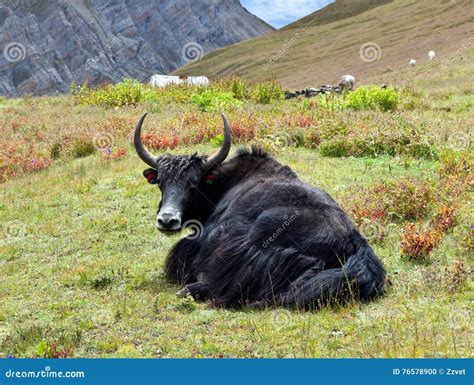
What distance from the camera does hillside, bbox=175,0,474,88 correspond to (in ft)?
199

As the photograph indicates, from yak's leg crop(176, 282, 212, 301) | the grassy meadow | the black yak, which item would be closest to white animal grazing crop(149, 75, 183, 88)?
the grassy meadow

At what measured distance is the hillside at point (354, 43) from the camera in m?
60.6

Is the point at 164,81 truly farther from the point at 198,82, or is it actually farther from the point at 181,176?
the point at 181,176

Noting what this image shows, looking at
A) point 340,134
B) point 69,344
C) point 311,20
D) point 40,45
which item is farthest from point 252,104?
point 40,45

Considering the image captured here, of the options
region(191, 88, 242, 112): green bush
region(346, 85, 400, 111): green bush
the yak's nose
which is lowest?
region(346, 85, 400, 111): green bush

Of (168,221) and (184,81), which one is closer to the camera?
(168,221)

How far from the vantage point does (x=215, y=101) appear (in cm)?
2098

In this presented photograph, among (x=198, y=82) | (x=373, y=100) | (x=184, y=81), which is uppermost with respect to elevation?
(x=184, y=81)

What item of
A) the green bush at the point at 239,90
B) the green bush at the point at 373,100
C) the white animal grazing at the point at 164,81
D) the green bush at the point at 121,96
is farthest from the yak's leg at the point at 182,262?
the white animal grazing at the point at 164,81

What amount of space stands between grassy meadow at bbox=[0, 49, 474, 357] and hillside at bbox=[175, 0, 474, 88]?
2084 cm

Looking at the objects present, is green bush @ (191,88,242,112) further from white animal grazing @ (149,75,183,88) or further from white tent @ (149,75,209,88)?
white animal grazing @ (149,75,183,88)

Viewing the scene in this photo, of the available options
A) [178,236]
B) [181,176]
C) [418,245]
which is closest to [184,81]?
[178,236]

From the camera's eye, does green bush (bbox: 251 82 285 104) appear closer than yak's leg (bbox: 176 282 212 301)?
No

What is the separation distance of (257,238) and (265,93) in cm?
1752
